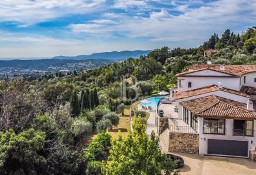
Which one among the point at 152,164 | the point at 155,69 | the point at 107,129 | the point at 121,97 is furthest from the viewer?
the point at 155,69

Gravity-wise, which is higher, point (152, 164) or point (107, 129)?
point (152, 164)

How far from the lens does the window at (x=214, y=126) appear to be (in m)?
24.9

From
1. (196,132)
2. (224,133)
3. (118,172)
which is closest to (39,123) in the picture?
(118,172)

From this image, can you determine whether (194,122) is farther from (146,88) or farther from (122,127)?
(146,88)

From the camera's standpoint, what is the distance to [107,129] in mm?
35625

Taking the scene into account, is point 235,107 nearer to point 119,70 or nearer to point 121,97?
Result: point 121,97

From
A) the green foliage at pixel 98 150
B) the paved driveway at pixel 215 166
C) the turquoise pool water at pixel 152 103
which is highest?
the turquoise pool water at pixel 152 103

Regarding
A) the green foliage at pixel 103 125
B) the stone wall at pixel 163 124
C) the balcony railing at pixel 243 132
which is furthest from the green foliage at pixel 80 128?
the balcony railing at pixel 243 132

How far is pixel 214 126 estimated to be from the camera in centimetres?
2498

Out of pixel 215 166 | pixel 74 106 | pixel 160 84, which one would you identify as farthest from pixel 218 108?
pixel 160 84

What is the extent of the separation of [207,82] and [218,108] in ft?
25.6

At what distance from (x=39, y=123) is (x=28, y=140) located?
3.97 m

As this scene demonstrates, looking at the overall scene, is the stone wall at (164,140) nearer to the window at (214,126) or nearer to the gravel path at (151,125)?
the gravel path at (151,125)

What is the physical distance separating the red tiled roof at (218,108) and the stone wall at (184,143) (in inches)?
85.1
